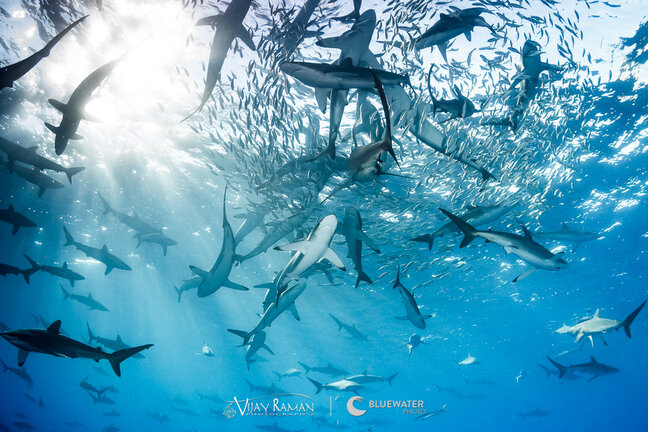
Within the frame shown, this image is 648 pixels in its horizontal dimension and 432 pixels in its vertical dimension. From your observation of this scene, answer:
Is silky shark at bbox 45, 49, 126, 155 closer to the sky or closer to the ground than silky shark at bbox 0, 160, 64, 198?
closer to the ground

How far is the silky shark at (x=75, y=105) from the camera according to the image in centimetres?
361

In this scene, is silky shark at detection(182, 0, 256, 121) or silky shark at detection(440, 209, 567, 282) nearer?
silky shark at detection(440, 209, 567, 282)

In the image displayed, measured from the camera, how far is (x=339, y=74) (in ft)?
12.6

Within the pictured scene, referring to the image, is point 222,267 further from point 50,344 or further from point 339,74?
point 339,74

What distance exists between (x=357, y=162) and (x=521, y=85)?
5.39 m

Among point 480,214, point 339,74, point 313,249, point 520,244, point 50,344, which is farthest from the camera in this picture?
point 480,214

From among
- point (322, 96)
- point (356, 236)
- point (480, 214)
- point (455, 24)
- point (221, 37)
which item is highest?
point (221, 37)

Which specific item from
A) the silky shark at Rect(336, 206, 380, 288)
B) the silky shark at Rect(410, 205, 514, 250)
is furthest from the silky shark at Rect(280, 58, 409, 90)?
the silky shark at Rect(410, 205, 514, 250)

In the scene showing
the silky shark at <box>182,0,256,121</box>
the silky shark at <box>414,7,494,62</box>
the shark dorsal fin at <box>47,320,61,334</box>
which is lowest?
the shark dorsal fin at <box>47,320,61,334</box>

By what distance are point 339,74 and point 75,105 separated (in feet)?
11.5

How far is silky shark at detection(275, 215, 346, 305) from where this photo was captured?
412 cm

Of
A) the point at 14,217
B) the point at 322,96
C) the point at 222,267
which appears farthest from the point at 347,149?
the point at 14,217

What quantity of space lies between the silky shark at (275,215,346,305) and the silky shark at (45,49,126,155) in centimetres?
306

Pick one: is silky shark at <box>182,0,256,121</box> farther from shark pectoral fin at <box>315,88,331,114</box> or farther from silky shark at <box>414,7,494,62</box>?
silky shark at <box>414,7,494,62</box>
